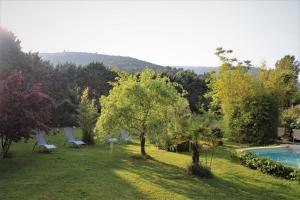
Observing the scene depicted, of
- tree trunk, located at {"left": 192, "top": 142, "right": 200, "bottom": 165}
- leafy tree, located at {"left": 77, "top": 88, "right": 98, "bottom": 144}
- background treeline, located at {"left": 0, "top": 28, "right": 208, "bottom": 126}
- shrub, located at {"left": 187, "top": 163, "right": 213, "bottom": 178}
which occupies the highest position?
background treeline, located at {"left": 0, "top": 28, "right": 208, "bottom": 126}

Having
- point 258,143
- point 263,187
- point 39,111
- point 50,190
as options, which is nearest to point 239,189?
point 263,187

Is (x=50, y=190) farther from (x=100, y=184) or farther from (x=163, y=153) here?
(x=163, y=153)

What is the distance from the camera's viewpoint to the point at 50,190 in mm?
9953

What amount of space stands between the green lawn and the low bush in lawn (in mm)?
370

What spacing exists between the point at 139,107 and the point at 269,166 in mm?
6215

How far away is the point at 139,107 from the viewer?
604 inches

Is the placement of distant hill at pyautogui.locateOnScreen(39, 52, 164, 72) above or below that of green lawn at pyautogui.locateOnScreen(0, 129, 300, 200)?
above

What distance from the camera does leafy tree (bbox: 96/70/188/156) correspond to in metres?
14.8

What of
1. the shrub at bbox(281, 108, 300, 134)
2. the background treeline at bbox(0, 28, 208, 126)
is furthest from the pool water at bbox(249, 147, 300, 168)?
the shrub at bbox(281, 108, 300, 134)

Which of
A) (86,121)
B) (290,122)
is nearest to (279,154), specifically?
(290,122)

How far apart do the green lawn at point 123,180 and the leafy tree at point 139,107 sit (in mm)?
1548

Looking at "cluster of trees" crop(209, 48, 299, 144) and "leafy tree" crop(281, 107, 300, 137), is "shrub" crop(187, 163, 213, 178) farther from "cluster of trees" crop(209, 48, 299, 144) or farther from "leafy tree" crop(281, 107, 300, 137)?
"leafy tree" crop(281, 107, 300, 137)

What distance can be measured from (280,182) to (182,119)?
178 inches

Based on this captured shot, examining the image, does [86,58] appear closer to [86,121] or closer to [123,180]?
[86,121]
